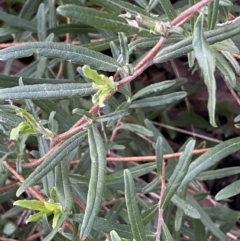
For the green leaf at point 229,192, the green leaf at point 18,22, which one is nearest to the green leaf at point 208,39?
the green leaf at point 229,192

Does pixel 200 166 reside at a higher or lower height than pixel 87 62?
lower

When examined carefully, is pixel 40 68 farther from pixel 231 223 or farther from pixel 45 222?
pixel 231 223

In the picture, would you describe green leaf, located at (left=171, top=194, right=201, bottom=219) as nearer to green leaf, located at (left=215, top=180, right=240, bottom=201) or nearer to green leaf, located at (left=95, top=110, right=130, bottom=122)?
green leaf, located at (left=215, top=180, right=240, bottom=201)

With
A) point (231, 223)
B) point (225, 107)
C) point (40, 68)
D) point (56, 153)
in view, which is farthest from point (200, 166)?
point (225, 107)

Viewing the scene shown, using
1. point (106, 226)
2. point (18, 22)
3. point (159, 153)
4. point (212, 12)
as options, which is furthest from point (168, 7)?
point (18, 22)

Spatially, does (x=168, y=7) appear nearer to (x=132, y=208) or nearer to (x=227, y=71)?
(x=227, y=71)

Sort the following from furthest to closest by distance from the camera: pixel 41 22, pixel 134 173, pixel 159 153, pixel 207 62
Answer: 1. pixel 41 22
2. pixel 134 173
3. pixel 159 153
4. pixel 207 62
